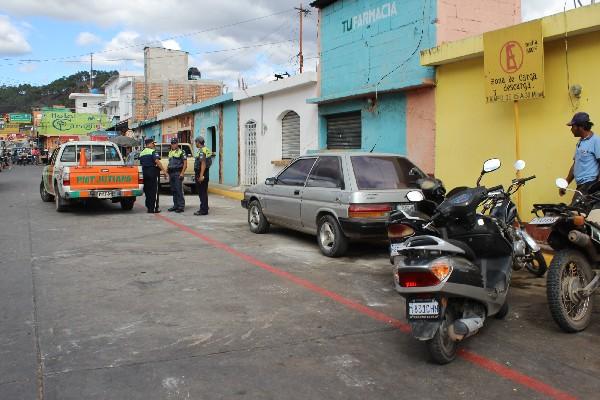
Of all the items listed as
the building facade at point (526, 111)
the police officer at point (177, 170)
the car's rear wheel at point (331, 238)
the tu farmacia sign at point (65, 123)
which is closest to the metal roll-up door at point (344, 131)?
the building facade at point (526, 111)

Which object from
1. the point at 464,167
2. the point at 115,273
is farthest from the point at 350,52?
the point at 115,273

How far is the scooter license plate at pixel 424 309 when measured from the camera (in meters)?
3.69

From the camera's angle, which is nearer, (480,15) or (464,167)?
(464,167)

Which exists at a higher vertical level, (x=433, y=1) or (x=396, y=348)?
(x=433, y=1)

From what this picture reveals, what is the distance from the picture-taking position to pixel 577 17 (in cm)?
743

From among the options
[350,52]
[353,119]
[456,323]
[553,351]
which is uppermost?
[350,52]

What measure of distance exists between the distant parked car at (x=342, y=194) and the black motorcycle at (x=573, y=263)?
2.08 metres

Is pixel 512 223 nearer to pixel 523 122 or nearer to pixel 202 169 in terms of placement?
pixel 523 122

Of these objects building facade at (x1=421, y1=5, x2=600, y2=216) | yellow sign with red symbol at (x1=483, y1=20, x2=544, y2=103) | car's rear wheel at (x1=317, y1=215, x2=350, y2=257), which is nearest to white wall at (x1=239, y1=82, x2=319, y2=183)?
building facade at (x1=421, y1=5, x2=600, y2=216)

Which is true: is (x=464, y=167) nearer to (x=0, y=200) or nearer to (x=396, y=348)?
(x=396, y=348)

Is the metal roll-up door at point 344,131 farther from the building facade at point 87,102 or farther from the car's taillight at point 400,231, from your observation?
the building facade at point 87,102

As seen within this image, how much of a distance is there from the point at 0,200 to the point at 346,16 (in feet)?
36.5

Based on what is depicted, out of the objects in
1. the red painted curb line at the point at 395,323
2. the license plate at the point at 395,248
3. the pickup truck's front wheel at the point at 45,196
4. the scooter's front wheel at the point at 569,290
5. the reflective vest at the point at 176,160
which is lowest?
the red painted curb line at the point at 395,323

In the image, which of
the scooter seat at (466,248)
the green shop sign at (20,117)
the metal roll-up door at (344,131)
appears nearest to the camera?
the scooter seat at (466,248)
